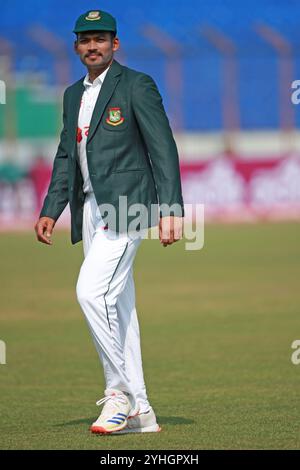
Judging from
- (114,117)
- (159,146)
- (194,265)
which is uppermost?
(114,117)

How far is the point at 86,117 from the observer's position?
23.3 feet

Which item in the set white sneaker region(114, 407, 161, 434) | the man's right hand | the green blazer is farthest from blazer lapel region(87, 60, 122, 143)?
white sneaker region(114, 407, 161, 434)

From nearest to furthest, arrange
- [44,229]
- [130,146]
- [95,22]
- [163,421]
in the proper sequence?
[95,22], [130,146], [44,229], [163,421]

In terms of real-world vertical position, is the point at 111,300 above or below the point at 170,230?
below

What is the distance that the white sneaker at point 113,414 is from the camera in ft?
22.7

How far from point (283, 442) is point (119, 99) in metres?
2.14

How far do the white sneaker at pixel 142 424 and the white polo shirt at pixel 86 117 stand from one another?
134 centimetres

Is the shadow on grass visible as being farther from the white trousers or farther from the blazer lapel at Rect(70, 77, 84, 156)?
the blazer lapel at Rect(70, 77, 84, 156)

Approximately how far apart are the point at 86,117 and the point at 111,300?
1.07 meters

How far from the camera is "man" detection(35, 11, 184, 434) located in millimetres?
6891

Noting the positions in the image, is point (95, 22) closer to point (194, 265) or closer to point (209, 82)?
point (194, 265)

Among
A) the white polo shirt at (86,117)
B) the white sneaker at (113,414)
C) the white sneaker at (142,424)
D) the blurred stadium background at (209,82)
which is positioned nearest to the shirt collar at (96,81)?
the white polo shirt at (86,117)

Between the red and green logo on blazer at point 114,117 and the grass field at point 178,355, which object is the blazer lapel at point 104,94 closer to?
the red and green logo on blazer at point 114,117

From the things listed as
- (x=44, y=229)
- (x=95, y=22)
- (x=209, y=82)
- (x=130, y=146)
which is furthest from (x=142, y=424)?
(x=209, y=82)
